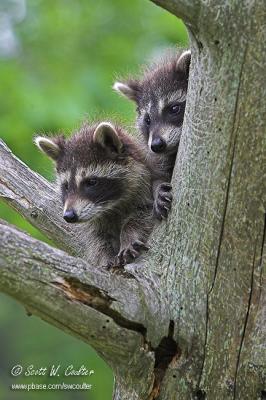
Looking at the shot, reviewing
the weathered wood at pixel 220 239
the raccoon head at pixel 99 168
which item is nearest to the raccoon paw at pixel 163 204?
the weathered wood at pixel 220 239

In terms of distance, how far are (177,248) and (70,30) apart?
3741mm

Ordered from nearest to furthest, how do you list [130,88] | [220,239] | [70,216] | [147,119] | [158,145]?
[220,239] < [70,216] < [158,145] < [147,119] < [130,88]

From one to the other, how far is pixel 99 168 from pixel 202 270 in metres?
1.42

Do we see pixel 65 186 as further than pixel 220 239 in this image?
Yes

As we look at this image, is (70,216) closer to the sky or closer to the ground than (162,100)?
closer to the ground

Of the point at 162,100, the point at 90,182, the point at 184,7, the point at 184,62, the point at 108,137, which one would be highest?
the point at 184,7

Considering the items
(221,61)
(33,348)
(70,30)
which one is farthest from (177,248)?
(33,348)

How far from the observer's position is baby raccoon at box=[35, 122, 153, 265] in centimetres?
459

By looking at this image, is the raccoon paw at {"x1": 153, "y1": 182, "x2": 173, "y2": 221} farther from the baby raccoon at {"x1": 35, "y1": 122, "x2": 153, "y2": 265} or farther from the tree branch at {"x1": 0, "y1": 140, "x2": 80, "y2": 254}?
the tree branch at {"x1": 0, "y1": 140, "x2": 80, "y2": 254}

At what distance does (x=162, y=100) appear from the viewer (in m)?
4.86

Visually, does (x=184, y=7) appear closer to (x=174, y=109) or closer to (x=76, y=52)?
(x=174, y=109)

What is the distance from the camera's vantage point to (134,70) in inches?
252

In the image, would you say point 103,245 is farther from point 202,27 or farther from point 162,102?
point 202,27

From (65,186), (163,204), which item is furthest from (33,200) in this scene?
(163,204)
